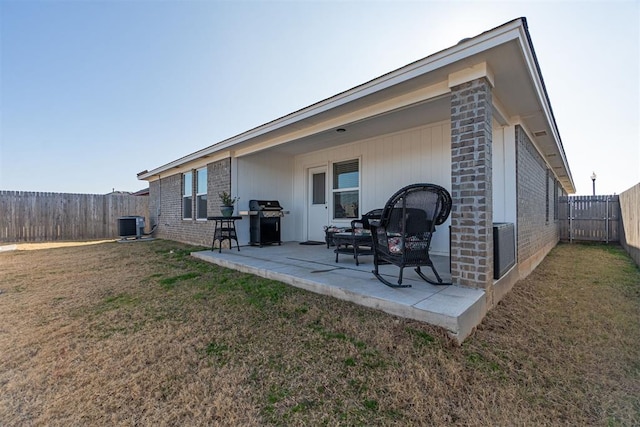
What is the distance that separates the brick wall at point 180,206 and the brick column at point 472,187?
5449 mm

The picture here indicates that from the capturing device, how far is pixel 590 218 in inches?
437

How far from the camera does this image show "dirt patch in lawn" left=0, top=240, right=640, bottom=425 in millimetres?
1595

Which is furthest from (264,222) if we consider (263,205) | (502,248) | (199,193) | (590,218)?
(590,218)

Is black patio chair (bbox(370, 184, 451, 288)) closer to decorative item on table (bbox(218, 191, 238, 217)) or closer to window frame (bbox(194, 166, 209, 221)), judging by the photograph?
decorative item on table (bbox(218, 191, 238, 217))

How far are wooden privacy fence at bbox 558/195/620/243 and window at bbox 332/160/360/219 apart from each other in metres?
10.1

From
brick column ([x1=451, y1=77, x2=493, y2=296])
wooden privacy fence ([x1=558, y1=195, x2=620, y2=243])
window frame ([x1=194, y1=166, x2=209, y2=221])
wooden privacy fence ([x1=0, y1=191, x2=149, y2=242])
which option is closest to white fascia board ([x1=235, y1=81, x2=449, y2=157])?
brick column ([x1=451, y1=77, x2=493, y2=296])

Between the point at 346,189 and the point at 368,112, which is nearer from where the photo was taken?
the point at 368,112

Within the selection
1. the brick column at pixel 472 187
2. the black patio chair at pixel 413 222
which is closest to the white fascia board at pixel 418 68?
the brick column at pixel 472 187

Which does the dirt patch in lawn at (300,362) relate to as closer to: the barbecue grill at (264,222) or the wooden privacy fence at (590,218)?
the barbecue grill at (264,222)

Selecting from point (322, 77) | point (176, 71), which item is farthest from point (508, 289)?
point (176, 71)

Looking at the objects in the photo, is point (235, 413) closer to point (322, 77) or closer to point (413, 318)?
point (413, 318)

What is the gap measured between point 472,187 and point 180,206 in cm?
903

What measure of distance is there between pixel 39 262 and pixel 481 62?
29.4 feet

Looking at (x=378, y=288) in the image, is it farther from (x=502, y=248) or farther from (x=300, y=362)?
(x=502, y=248)
